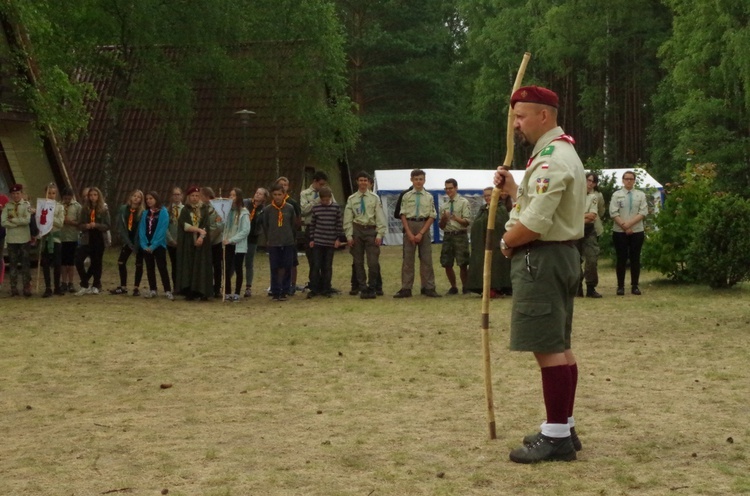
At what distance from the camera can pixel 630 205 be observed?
18594 mm

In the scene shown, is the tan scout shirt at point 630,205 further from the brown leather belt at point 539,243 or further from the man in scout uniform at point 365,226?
the brown leather belt at point 539,243

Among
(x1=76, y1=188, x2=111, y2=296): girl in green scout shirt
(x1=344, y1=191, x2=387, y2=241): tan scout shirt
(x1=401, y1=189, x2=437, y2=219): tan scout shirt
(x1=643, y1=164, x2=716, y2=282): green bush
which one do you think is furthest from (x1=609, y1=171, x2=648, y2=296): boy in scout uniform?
(x1=76, y1=188, x2=111, y2=296): girl in green scout shirt

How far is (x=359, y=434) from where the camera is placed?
7621 millimetres

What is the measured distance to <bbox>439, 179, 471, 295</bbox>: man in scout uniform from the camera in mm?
19484

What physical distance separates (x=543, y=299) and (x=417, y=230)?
12.7m

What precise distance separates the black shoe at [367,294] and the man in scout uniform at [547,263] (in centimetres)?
1231

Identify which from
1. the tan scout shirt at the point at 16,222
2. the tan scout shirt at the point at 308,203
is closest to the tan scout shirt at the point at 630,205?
the tan scout shirt at the point at 308,203

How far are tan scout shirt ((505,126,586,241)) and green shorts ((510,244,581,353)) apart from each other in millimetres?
114

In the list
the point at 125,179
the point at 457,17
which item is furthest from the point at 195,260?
the point at 457,17

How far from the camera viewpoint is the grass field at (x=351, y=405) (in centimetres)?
638

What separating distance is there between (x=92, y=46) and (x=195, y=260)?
12999 mm

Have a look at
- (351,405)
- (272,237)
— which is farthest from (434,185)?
(351,405)

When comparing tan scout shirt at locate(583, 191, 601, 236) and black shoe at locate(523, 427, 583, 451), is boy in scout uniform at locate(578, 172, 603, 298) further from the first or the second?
black shoe at locate(523, 427, 583, 451)

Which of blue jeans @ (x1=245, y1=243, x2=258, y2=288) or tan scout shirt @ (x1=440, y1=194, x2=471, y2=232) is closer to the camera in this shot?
tan scout shirt @ (x1=440, y1=194, x2=471, y2=232)
